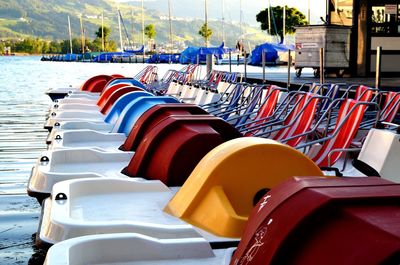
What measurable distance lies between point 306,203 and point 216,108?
1046 cm

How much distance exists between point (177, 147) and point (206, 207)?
53.3 inches

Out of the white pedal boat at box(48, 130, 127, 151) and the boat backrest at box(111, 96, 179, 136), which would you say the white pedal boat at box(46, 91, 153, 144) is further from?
the white pedal boat at box(48, 130, 127, 151)

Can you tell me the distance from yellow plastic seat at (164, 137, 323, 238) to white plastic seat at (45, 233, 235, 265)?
1.92 ft

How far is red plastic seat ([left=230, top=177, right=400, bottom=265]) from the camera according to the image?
2615 millimetres

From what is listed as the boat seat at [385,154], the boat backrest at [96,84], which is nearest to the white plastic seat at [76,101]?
the boat backrest at [96,84]

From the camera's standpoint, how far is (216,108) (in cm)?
1336

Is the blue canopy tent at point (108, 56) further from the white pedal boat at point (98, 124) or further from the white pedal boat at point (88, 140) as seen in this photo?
the white pedal boat at point (88, 140)

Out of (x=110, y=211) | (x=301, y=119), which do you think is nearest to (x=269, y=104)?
(x=301, y=119)

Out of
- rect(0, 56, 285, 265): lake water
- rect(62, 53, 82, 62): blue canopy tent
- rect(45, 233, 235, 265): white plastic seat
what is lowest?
rect(62, 53, 82, 62): blue canopy tent

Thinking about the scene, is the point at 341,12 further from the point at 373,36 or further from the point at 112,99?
the point at 112,99

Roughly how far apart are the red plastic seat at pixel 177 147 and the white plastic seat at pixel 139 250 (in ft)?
6.56

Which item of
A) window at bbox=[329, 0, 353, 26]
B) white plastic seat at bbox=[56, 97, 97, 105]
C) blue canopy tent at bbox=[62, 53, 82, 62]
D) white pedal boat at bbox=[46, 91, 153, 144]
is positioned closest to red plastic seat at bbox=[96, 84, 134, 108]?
white plastic seat at bbox=[56, 97, 97, 105]

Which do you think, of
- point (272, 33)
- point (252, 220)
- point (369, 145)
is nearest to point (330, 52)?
point (369, 145)

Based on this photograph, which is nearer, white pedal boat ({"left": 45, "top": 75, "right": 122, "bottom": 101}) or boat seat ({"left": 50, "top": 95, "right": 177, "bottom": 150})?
boat seat ({"left": 50, "top": 95, "right": 177, "bottom": 150})
